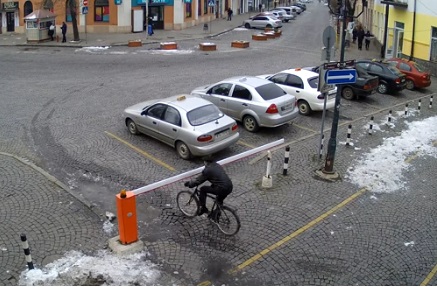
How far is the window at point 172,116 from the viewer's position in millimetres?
12875

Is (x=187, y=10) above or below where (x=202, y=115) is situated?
above

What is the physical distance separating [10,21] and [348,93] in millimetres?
34354

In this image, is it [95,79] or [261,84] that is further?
[95,79]

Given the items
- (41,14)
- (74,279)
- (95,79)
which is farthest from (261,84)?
(41,14)

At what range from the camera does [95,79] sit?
76.3ft

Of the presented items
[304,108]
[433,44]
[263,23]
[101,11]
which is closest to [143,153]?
[304,108]

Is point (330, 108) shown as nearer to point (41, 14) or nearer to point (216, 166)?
point (216, 166)

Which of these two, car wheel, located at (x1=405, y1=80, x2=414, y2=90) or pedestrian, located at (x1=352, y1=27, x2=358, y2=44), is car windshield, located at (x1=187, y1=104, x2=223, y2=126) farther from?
pedestrian, located at (x1=352, y1=27, x2=358, y2=44)

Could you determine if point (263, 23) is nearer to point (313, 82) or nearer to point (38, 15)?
point (38, 15)

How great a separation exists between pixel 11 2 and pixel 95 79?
23795 millimetres

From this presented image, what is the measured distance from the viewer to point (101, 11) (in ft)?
136

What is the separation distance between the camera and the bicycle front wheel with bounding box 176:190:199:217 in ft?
32.1

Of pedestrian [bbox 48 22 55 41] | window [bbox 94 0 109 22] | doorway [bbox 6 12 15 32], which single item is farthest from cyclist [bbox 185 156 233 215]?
doorway [bbox 6 12 15 32]

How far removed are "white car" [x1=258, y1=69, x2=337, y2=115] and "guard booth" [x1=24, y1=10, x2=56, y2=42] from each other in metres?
23.9
